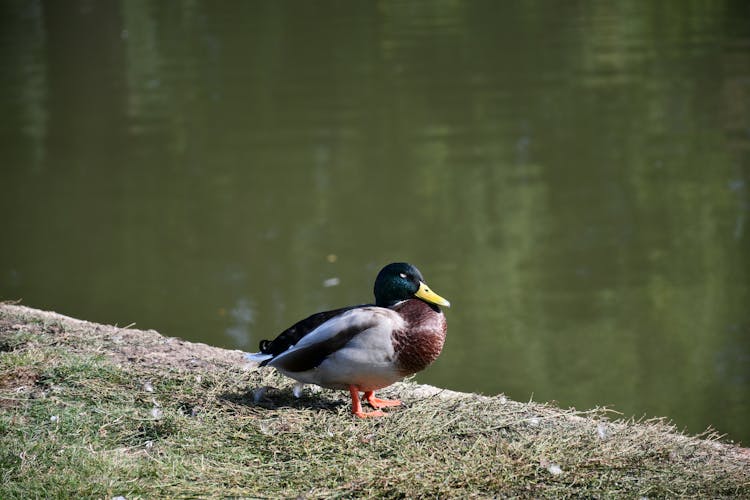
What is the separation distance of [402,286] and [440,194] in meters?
7.01

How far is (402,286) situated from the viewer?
417cm

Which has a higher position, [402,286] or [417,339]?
[402,286]

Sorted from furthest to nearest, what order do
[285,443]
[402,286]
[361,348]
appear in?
[402,286]
[361,348]
[285,443]

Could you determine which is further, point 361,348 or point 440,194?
point 440,194

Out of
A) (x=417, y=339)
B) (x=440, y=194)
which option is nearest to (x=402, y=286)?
(x=417, y=339)

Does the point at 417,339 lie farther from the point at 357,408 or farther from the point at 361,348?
the point at 357,408

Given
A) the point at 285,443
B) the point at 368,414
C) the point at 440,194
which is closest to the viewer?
the point at 285,443

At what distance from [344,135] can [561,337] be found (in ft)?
19.0

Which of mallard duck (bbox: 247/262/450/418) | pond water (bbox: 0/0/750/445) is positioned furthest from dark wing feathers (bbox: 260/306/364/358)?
pond water (bbox: 0/0/750/445)

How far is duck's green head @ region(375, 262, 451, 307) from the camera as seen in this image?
4.16 m

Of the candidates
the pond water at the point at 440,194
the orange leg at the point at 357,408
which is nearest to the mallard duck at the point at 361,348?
the orange leg at the point at 357,408

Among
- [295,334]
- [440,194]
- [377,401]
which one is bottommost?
[440,194]

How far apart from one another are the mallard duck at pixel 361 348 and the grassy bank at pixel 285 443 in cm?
17

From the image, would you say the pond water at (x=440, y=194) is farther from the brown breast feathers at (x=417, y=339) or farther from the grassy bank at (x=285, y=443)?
the brown breast feathers at (x=417, y=339)
